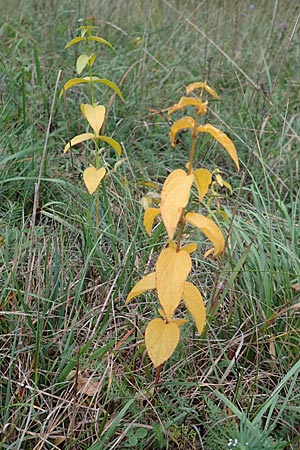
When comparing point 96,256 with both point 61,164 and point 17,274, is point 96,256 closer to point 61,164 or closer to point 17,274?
point 17,274

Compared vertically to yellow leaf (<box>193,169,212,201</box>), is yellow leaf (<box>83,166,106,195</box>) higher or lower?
lower

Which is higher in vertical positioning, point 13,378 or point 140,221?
point 140,221

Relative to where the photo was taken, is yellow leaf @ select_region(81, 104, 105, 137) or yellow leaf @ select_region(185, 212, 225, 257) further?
yellow leaf @ select_region(81, 104, 105, 137)

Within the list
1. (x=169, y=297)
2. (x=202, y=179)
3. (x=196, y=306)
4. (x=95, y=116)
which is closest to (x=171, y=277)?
(x=169, y=297)

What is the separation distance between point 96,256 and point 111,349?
356 mm

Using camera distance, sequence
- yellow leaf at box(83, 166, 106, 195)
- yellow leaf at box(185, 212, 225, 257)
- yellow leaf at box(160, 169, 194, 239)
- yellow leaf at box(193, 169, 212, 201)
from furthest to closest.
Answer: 1. yellow leaf at box(83, 166, 106, 195)
2. yellow leaf at box(193, 169, 212, 201)
3. yellow leaf at box(185, 212, 225, 257)
4. yellow leaf at box(160, 169, 194, 239)

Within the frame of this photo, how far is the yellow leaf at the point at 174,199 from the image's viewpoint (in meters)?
1.21

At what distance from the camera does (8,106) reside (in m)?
2.74

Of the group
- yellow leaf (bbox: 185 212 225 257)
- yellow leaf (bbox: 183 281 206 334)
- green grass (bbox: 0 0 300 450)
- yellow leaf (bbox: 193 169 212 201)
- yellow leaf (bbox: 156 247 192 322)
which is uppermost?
yellow leaf (bbox: 193 169 212 201)

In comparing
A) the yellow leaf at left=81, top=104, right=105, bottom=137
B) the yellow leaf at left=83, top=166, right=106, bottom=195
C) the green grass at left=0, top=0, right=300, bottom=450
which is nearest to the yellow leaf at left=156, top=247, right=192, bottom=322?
the green grass at left=0, top=0, right=300, bottom=450

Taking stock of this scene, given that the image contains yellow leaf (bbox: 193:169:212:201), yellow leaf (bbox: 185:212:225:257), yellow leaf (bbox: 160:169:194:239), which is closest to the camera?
yellow leaf (bbox: 160:169:194:239)

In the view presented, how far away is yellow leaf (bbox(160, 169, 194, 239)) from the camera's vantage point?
47.4 inches

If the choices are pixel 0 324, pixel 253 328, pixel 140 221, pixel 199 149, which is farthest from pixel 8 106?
pixel 253 328

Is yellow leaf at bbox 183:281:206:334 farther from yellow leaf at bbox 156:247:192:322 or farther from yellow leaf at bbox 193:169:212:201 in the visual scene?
yellow leaf at bbox 193:169:212:201
